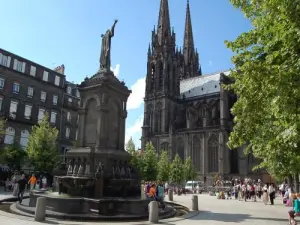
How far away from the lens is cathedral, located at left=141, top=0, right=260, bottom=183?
221 ft

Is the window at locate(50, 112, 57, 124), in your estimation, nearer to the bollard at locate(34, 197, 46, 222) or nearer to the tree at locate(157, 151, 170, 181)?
the tree at locate(157, 151, 170, 181)

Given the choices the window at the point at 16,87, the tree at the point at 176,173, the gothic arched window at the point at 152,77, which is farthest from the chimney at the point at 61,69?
the gothic arched window at the point at 152,77

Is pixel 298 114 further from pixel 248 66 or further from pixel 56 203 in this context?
pixel 56 203

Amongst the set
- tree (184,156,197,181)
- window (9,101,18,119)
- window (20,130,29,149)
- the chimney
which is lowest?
tree (184,156,197,181)

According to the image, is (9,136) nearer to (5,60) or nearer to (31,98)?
(31,98)

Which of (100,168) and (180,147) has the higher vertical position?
(180,147)

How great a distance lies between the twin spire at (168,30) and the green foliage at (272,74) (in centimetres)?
7769

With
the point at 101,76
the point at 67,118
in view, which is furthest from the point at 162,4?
the point at 101,76

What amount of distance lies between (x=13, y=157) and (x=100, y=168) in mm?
27535

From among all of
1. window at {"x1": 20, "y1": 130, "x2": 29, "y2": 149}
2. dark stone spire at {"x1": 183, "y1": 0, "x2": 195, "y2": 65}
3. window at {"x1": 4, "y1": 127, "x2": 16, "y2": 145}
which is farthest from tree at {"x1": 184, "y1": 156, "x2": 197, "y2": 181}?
dark stone spire at {"x1": 183, "y1": 0, "x2": 195, "y2": 65}

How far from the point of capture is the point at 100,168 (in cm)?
1445

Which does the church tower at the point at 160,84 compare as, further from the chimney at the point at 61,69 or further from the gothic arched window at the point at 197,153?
the chimney at the point at 61,69

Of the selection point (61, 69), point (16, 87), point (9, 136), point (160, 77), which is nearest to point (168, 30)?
point (160, 77)

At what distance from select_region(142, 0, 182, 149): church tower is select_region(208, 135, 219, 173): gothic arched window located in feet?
43.0
